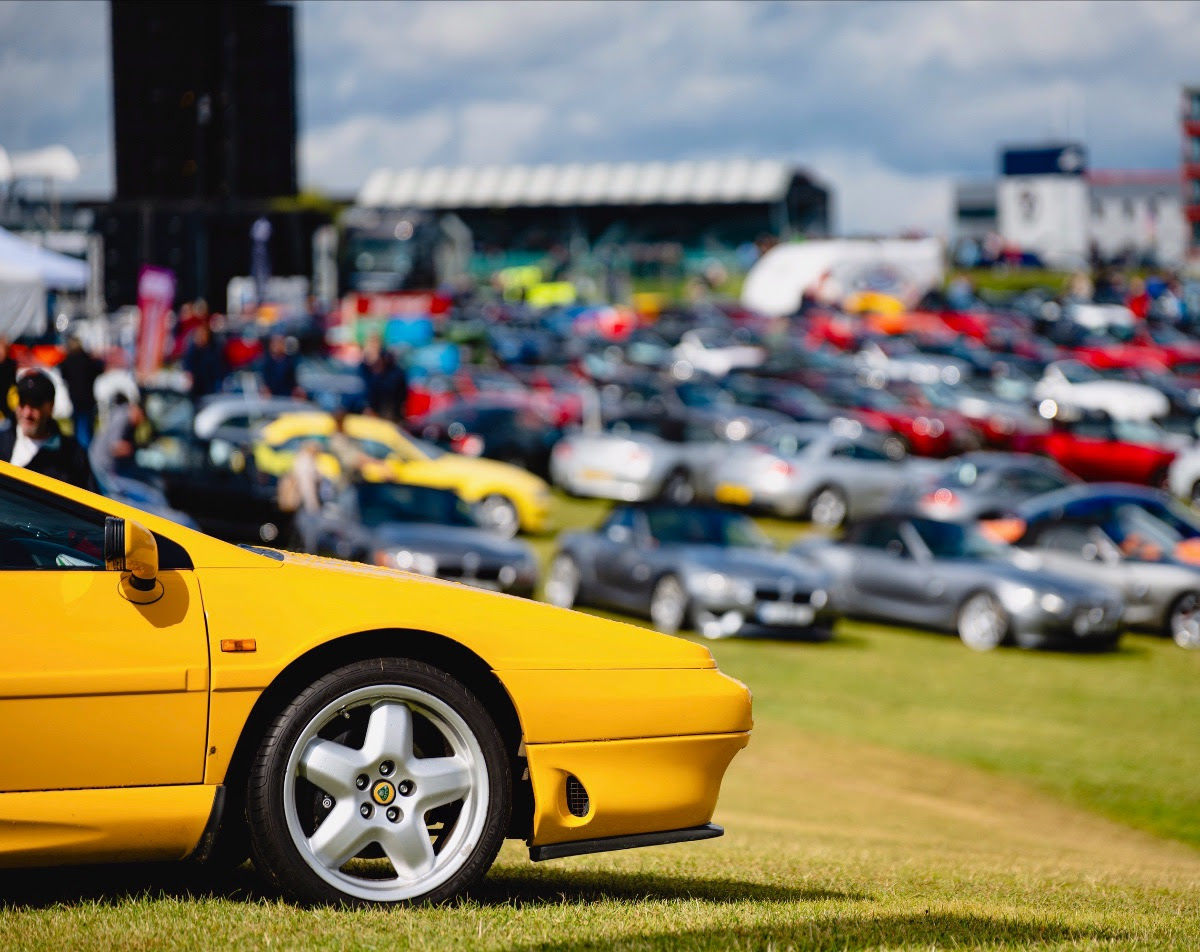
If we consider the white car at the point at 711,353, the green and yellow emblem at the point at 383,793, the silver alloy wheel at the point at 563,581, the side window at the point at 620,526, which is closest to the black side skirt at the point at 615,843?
Result: the green and yellow emblem at the point at 383,793

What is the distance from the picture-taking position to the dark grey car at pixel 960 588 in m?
19.8

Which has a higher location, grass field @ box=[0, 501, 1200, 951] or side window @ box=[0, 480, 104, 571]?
side window @ box=[0, 480, 104, 571]

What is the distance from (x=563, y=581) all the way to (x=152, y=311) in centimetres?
911

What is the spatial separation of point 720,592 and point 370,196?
95.0m

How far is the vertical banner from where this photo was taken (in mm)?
26312

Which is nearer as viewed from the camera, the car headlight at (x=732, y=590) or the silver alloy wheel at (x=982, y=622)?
the car headlight at (x=732, y=590)

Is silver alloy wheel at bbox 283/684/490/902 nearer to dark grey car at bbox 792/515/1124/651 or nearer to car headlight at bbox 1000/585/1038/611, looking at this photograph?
dark grey car at bbox 792/515/1124/651

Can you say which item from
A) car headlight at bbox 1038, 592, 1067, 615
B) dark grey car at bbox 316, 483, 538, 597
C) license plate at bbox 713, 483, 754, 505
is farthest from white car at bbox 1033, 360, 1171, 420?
dark grey car at bbox 316, 483, 538, 597

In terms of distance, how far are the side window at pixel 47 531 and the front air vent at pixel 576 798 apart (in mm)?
1390

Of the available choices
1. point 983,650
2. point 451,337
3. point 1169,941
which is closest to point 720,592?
point 983,650

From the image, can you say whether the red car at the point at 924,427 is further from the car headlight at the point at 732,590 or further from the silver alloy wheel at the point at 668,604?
the car headlight at the point at 732,590

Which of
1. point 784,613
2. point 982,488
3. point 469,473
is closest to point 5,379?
point 784,613

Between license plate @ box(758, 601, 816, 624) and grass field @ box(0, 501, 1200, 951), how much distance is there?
0.99 ft

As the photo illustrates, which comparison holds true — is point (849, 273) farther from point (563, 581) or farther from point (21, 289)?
point (21, 289)
